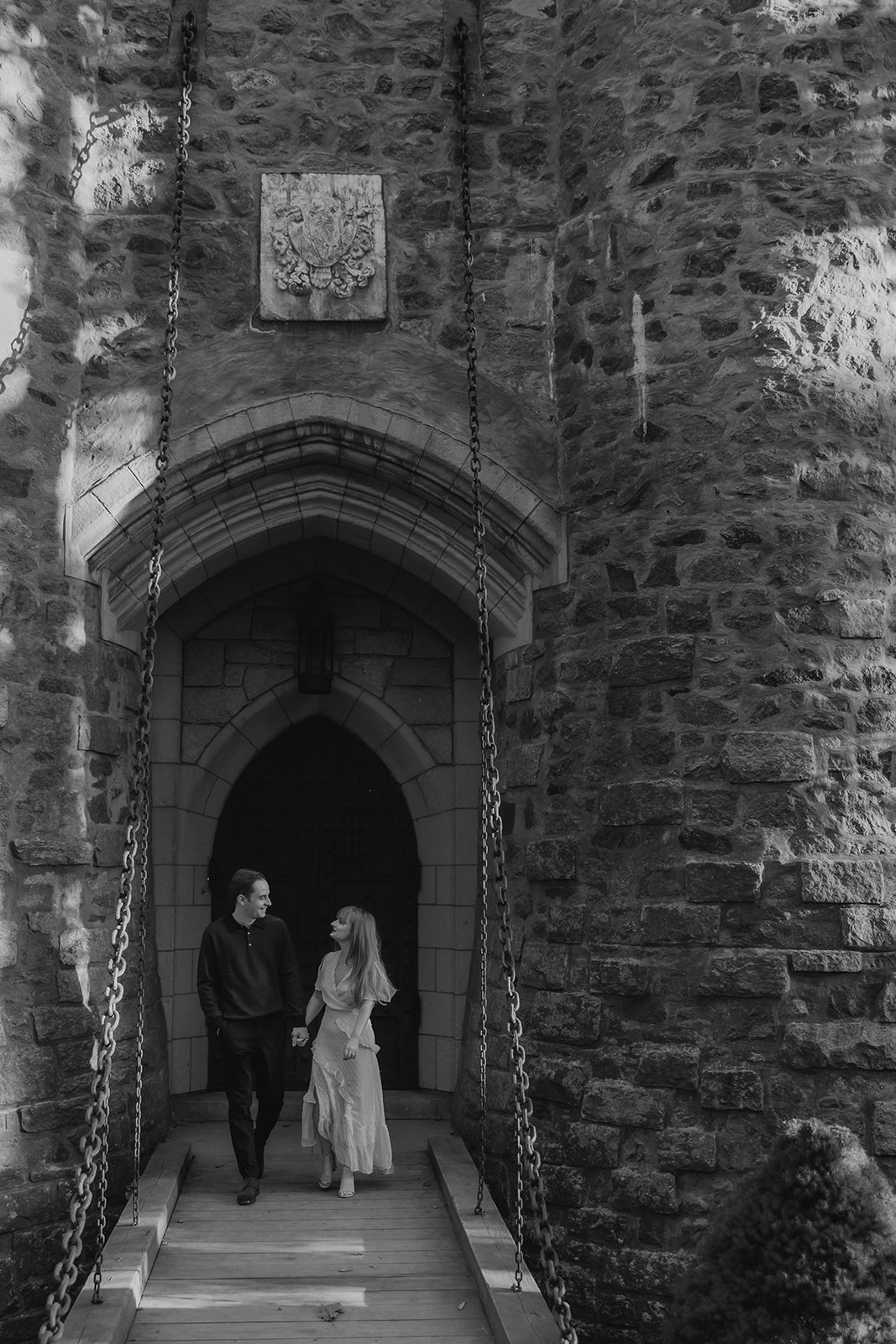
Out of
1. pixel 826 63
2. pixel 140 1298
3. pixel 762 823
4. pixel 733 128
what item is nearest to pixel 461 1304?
pixel 140 1298

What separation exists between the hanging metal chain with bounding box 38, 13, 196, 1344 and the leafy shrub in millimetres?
1543

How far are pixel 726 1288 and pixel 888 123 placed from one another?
14.8 feet

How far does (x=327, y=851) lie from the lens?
712 centimetres

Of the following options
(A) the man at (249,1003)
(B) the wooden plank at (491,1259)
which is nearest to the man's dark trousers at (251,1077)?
(A) the man at (249,1003)

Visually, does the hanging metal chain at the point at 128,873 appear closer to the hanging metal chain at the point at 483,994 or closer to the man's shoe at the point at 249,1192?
the man's shoe at the point at 249,1192

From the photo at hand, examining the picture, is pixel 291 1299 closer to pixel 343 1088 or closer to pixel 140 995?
pixel 343 1088

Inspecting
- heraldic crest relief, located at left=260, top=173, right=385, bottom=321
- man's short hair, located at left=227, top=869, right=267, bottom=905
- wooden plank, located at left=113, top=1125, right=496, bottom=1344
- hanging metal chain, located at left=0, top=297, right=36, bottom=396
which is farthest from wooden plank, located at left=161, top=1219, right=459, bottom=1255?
heraldic crest relief, located at left=260, top=173, right=385, bottom=321

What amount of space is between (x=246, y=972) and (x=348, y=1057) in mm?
523

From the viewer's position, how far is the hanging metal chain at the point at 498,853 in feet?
12.1

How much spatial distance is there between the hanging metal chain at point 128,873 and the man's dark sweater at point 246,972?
425 millimetres

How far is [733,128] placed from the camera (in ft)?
18.6

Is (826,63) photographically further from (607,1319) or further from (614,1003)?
(607,1319)

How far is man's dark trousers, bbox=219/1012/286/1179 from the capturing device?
540 cm

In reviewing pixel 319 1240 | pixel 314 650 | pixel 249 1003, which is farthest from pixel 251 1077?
pixel 314 650
